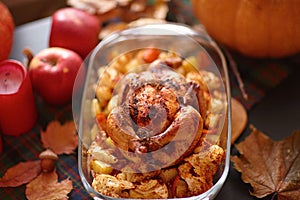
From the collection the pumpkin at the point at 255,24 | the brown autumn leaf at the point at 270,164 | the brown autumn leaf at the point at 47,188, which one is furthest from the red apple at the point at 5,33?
the brown autumn leaf at the point at 270,164

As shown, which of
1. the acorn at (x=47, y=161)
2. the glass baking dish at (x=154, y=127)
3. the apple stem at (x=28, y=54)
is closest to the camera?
the glass baking dish at (x=154, y=127)

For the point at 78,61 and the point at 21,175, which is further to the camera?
the point at 78,61

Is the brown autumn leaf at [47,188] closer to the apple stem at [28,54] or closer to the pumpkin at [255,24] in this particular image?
the apple stem at [28,54]

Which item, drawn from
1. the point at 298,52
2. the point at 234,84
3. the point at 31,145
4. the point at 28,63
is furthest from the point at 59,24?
the point at 298,52

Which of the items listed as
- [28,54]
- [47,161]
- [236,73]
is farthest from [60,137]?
[236,73]

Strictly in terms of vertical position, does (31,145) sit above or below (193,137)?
below

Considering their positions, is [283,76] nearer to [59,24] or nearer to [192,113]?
[192,113]
